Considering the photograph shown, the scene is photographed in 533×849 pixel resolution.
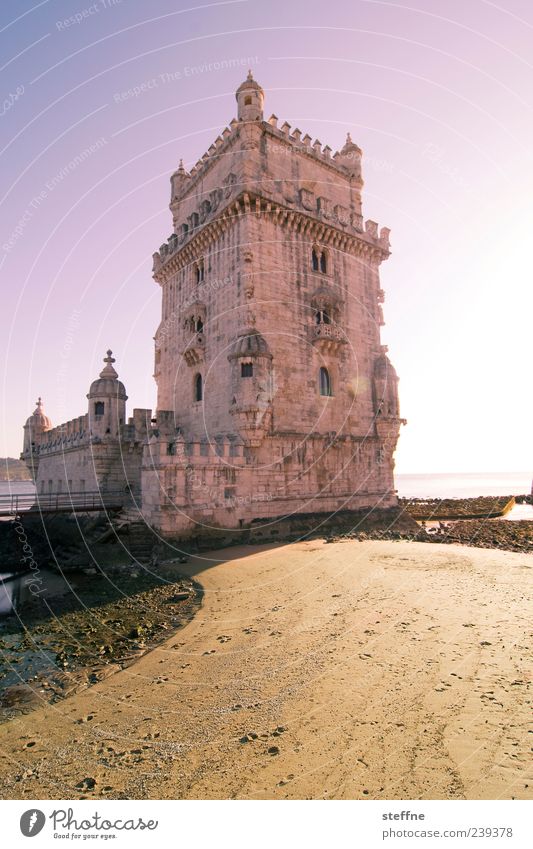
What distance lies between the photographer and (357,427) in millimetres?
24453

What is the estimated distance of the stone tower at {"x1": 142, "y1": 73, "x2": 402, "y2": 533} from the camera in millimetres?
18969

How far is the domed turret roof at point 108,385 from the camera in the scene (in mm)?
23453

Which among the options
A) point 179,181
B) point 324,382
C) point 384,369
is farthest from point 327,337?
point 179,181

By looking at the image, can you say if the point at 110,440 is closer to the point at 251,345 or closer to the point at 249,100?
the point at 251,345

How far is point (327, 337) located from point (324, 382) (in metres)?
2.43

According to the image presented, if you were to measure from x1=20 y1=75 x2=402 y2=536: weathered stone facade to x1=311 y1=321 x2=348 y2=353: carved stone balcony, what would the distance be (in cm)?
8

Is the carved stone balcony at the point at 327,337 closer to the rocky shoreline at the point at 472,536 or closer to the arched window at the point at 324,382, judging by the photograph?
the arched window at the point at 324,382

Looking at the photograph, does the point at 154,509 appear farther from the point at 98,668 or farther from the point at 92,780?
the point at 92,780

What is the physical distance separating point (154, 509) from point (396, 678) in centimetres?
1264

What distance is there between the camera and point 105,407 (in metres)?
23.5

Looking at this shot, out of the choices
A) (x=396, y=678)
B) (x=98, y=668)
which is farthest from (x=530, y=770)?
(x=98, y=668)

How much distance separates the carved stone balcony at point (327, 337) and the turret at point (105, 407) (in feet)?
37.4

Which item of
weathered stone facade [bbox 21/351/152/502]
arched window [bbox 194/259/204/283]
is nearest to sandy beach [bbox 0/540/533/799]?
weathered stone facade [bbox 21/351/152/502]

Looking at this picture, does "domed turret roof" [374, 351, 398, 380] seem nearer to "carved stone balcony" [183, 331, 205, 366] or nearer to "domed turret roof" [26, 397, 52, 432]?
"carved stone balcony" [183, 331, 205, 366]
